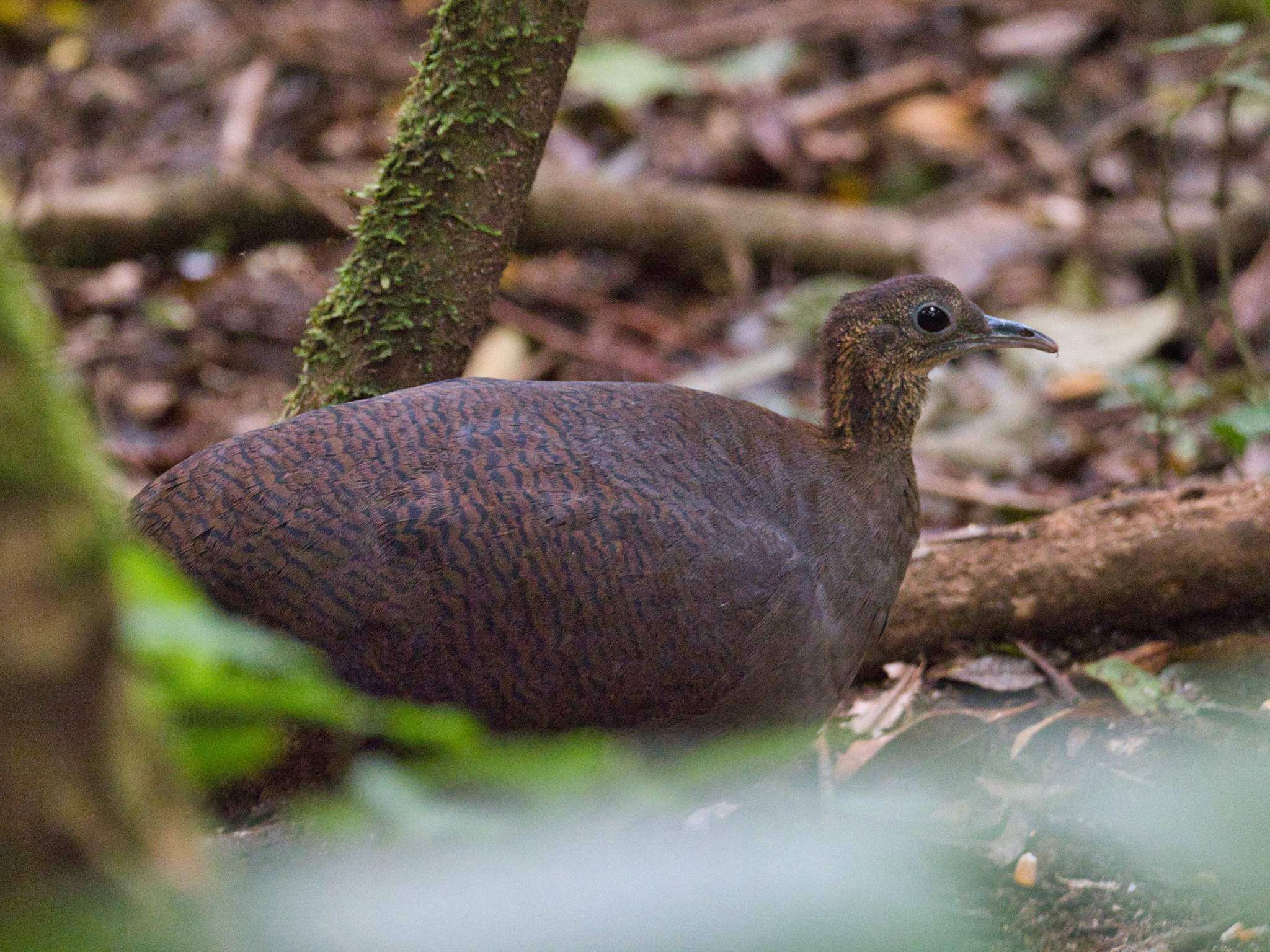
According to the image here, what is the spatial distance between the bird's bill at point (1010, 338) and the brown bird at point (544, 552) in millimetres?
713

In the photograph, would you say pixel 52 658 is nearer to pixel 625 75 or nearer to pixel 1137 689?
pixel 1137 689

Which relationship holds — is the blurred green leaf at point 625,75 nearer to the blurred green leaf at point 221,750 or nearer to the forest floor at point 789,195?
the forest floor at point 789,195

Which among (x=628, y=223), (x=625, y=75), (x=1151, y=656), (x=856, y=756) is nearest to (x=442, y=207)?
(x=856, y=756)

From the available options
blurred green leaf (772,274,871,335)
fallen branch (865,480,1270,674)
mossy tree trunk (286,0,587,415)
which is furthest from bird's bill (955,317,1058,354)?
blurred green leaf (772,274,871,335)

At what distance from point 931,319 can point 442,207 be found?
1389 mm

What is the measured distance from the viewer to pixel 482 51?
12.4ft

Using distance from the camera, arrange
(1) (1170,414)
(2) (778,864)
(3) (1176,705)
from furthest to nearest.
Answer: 1. (1) (1170,414)
2. (3) (1176,705)
3. (2) (778,864)

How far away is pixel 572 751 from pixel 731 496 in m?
2.46

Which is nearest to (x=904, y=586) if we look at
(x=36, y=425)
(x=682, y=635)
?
(x=682, y=635)

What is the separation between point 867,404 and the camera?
12.5 ft

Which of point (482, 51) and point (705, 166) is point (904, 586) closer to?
point (482, 51)

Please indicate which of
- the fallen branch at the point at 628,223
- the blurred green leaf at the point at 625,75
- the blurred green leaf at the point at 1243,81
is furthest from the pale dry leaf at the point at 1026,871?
the blurred green leaf at the point at 625,75

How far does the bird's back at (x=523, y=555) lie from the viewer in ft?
9.94

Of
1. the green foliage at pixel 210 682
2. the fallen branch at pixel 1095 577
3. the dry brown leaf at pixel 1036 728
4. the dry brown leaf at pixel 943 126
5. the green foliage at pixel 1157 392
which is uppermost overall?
the green foliage at pixel 210 682
